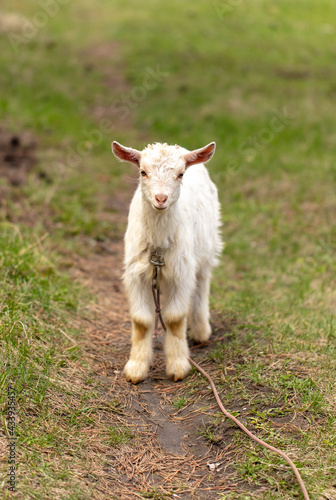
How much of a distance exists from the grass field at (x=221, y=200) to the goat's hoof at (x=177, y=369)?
15 centimetres

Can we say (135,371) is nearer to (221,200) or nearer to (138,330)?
(138,330)

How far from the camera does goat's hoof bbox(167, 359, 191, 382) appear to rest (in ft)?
15.6

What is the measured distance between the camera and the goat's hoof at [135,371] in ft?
15.2

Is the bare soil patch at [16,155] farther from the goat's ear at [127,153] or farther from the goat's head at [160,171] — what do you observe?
→ the goat's head at [160,171]

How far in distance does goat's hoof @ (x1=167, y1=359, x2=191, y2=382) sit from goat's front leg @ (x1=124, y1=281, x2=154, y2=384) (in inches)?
8.0

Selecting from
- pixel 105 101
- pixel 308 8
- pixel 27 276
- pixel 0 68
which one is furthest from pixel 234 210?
pixel 308 8

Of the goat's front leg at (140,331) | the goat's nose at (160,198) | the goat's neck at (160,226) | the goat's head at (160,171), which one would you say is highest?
the goat's head at (160,171)

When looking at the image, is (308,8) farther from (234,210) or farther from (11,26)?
(234,210)

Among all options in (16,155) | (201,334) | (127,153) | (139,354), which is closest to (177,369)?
(139,354)

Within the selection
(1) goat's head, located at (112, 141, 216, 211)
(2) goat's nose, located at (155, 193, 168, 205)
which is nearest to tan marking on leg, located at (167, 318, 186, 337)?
(1) goat's head, located at (112, 141, 216, 211)

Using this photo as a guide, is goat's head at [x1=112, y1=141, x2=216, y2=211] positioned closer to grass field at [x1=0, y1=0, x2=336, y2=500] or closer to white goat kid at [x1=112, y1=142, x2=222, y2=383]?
white goat kid at [x1=112, y1=142, x2=222, y2=383]

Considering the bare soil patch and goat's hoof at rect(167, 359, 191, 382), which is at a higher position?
the bare soil patch

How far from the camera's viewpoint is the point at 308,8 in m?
20.9

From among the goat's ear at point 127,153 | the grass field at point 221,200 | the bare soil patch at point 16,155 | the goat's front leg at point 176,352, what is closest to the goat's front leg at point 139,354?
the goat's front leg at point 176,352
